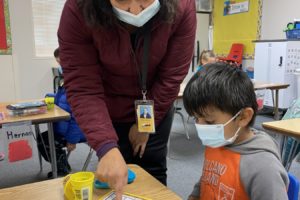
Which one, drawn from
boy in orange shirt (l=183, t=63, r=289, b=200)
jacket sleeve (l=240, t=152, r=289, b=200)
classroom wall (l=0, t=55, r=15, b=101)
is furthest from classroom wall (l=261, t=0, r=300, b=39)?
jacket sleeve (l=240, t=152, r=289, b=200)

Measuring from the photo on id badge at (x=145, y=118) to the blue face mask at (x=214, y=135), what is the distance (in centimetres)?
16

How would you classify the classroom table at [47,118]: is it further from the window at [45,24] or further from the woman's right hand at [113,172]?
the window at [45,24]

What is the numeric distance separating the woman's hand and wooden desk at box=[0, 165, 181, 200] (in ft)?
0.55

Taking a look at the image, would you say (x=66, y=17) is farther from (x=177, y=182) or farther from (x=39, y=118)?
(x=177, y=182)

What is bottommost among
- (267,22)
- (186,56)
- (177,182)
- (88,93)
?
(177,182)

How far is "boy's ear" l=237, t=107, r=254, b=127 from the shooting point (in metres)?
0.92

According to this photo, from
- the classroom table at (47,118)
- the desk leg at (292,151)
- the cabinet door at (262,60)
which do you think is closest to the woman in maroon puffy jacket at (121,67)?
the classroom table at (47,118)

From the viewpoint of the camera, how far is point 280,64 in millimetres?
4590

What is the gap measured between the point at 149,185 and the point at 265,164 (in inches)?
13.4

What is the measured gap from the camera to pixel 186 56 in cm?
107

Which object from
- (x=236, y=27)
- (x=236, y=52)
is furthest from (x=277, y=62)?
(x=236, y=27)

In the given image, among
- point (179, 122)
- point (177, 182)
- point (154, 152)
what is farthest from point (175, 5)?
point (179, 122)

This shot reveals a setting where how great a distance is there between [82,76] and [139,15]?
Answer: 0.27m

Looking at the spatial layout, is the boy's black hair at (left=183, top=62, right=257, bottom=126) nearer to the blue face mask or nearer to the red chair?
the blue face mask
